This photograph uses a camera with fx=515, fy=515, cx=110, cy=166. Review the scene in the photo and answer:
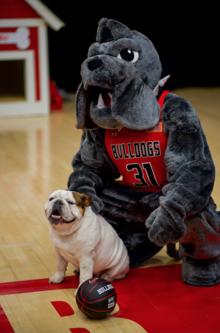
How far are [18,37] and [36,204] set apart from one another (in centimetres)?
327

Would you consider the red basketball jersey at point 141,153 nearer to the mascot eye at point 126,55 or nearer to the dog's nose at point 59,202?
the mascot eye at point 126,55

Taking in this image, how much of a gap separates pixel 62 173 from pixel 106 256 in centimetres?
199

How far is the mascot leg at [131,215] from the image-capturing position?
8.27 ft

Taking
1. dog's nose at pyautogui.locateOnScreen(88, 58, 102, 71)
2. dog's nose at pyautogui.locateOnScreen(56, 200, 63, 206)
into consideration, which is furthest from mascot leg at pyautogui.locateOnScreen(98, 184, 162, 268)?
dog's nose at pyautogui.locateOnScreen(88, 58, 102, 71)

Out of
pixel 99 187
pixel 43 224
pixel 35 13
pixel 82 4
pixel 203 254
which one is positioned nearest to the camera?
pixel 203 254

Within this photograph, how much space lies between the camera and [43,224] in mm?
3232

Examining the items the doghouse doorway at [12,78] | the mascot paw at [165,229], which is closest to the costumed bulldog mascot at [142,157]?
the mascot paw at [165,229]

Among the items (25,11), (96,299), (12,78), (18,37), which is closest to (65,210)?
(96,299)

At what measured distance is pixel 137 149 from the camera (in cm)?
242

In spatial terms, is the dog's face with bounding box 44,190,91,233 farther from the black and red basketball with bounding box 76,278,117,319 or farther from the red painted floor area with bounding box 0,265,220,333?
the red painted floor area with bounding box 0,265,220,333

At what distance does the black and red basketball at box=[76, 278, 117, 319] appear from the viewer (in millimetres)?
2080

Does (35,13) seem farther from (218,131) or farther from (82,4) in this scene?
(218,131)

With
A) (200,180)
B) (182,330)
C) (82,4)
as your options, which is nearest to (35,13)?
(82,4)

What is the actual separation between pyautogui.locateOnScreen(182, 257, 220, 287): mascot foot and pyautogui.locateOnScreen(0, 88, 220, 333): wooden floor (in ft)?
1.00
